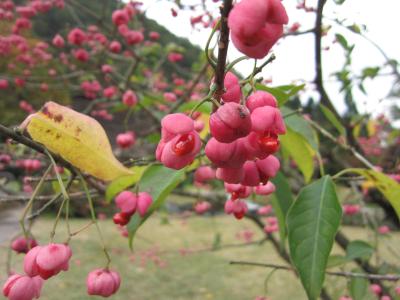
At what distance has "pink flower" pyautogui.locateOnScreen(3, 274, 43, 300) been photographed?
2.07 ft

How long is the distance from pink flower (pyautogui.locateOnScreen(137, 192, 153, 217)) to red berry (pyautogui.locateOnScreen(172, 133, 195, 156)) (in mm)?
316

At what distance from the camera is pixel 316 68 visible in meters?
1.39

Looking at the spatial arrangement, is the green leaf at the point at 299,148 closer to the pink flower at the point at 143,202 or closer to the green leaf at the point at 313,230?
the green leaf at the point at 313,230

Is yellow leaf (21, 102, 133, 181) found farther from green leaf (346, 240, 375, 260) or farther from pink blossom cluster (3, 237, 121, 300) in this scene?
green leaf (346, 240, 375, 260)

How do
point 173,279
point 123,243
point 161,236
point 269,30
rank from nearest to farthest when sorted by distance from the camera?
point 269,30 < point 173,279 < point 123,243 < point 161,236

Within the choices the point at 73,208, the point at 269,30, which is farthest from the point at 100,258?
the point at 269,30

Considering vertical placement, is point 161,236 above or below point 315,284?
below

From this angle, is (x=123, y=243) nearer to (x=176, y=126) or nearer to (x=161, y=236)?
(x=161, y=236)

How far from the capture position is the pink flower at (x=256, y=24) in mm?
379

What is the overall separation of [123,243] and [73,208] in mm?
1711

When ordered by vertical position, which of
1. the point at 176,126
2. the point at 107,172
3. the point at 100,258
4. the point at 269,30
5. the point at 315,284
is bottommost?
the point at 100,258

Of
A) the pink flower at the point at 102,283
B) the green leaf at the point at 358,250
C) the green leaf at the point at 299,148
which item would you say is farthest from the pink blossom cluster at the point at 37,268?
the green leaf at the point at 358,250

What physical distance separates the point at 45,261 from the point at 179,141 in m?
0.28

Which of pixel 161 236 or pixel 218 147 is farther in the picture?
pixel 161 236
